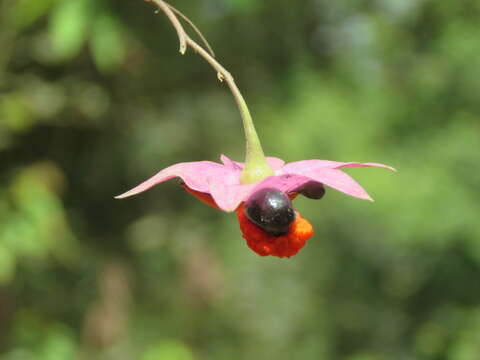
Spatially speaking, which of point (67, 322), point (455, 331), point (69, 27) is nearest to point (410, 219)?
point (455, 331)

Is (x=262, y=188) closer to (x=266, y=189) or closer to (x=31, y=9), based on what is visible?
(x=266, y=189)

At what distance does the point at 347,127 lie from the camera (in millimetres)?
5633

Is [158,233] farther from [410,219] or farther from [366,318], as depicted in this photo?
[366,318]

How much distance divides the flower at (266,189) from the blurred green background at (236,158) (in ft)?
3.42

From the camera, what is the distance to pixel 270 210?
828 millimetres

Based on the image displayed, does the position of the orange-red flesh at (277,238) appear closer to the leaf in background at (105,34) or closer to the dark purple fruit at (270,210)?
the dark purple fruit at (270,210)

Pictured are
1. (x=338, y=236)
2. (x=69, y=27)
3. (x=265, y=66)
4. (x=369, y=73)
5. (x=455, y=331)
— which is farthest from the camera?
(x=338, y=236)

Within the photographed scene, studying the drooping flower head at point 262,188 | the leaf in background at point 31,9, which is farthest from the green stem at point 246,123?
the leaf in background at point 31,9

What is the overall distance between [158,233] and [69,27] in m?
2.06

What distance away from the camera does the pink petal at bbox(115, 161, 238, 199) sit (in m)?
0.85

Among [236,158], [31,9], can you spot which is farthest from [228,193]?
[236,158]

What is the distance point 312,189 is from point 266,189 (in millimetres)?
78

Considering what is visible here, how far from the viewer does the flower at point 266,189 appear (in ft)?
2.74

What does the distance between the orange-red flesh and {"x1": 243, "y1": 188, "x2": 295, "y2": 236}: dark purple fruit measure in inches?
0.5
